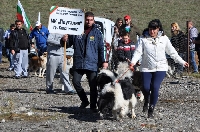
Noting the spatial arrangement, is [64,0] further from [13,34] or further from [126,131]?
[126,131]

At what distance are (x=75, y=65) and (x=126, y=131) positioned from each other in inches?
93.7

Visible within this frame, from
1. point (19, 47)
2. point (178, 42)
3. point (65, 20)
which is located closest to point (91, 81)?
point (65, 20)

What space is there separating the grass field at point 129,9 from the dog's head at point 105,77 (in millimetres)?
26920

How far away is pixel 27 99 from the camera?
1291 centimetres

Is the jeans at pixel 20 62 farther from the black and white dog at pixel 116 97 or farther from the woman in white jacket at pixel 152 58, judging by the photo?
the woman in white jacket at pixel 152 58

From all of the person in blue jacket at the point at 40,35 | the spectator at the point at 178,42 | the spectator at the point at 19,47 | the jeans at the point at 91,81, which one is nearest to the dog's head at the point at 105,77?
the jeans at the point at 91,81

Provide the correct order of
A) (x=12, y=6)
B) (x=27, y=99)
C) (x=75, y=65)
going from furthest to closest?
(x=12, y=6) → (x=27, y=99) → (x=75, y=65)

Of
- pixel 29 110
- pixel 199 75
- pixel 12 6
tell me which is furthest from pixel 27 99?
pixel 12 6

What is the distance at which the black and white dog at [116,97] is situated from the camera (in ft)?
31.7

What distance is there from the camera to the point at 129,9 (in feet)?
134

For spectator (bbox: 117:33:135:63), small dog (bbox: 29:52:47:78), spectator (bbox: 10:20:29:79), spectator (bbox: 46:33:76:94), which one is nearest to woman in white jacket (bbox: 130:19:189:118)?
spectator (bbox: 117:33:135:63)

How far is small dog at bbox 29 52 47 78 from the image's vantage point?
19734 millimetres

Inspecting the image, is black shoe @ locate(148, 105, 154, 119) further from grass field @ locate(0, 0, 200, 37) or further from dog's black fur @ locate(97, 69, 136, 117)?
grass field @ locate(0, 0, 200, 37)

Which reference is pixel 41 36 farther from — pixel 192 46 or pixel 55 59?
pixel 192 46
